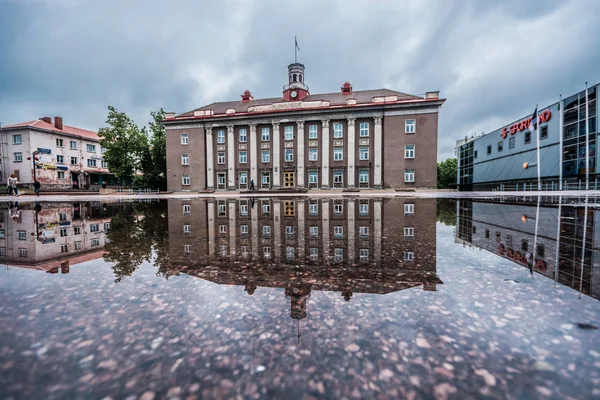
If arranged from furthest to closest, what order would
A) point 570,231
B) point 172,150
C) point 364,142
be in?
point 172,150, point 364,142, point 570,231

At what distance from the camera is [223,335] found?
5.58 ft

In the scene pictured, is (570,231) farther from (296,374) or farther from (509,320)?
(296,374)

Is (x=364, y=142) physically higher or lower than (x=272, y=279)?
higher

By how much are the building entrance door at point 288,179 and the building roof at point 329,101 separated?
8.59 meters

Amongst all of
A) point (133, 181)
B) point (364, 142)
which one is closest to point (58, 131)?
point (133, 181)

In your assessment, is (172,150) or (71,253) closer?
(71,253)

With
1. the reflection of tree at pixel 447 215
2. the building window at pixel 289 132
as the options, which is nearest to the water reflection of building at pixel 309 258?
the reflection of tree at pixel 447 215

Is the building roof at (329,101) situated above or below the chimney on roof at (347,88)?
below

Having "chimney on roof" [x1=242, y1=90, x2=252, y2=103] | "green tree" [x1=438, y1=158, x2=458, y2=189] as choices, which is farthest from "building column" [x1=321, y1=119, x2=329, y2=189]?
"green tree" [x1=438, y1=158, x2=458, y2=189]

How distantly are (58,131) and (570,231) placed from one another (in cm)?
6292

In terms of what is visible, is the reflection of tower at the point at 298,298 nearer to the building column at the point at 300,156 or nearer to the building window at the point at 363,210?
the building window at the point at 363,210

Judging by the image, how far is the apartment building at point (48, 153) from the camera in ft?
145

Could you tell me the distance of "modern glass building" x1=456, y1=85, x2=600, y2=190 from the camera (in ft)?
87.1

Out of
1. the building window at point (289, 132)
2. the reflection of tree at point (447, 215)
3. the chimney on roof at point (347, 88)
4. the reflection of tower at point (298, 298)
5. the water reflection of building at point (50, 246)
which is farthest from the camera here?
the chimney on roof at point (347, 88)
